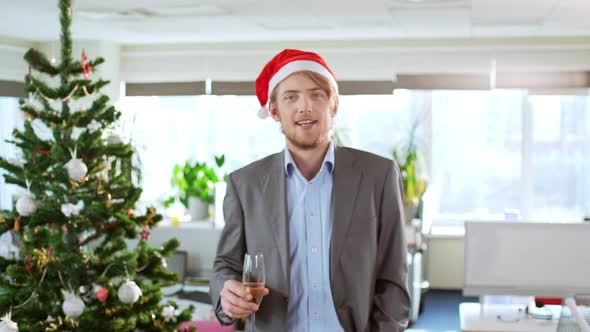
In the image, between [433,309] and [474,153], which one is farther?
[474,153]

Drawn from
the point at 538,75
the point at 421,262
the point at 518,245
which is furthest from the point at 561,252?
the point at 538,75

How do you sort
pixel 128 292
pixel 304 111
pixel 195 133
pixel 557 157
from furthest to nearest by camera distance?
pixel 195 133, pixel 557 157, pixel 128 292, pixel 304 111

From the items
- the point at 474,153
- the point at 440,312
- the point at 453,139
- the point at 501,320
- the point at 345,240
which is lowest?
the point at 440,312

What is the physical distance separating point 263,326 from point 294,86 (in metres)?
0.59

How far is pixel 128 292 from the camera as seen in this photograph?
3189mm

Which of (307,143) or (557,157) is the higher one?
(557,157)

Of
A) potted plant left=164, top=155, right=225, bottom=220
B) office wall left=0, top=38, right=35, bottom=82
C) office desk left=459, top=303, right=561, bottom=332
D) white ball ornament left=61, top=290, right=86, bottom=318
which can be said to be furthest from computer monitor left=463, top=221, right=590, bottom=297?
office wall left=0, top=38, right=35, bottom=82

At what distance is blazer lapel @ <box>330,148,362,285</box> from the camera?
198 centimetres

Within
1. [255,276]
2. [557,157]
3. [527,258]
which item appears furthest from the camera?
[557,157]

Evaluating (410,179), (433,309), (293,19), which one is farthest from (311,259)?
(433,309)

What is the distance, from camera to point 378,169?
2.07 metres

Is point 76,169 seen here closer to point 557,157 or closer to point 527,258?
point 527,258

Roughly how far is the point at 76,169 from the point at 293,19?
3875 millimetres

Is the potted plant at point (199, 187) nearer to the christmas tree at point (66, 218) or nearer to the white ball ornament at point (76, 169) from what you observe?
the christmas tree at point (66, 218)
